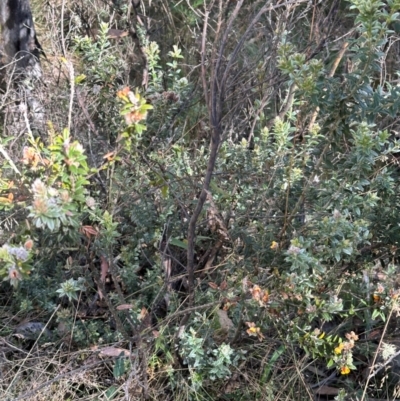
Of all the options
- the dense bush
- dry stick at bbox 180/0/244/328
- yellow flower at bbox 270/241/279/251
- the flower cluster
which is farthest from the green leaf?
the flower cluster

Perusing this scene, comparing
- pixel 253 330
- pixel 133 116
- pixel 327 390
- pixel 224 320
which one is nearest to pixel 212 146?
pixel 133 116

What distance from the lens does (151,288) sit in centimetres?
289

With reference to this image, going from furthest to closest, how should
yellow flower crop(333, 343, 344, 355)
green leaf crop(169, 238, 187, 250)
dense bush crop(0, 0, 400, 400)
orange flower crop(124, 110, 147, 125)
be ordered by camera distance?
green leaf crop(169, 238, 187, 250) → yellow flower crop(333, 343, 344, 355) → dense bush crop(0, 0, 400, 400) → orange flower crop(124, 110, 147, 125)

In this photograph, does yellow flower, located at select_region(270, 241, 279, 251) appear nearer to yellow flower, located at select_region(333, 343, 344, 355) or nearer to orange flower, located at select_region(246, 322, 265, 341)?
orange flower, located at select_region(246, 322, 265, 341)

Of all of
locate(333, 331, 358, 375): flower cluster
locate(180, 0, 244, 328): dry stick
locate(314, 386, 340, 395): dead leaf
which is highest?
locate(180, 0, 244, 328): dry stick

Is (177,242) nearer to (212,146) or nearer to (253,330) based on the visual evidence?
(253,330)

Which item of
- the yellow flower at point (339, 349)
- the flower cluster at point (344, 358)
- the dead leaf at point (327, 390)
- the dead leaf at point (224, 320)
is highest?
the yellow flower at point (339, 349)

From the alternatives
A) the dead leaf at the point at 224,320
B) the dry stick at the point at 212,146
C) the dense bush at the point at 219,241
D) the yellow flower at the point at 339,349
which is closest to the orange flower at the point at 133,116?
the dense bush at the point at 219,241

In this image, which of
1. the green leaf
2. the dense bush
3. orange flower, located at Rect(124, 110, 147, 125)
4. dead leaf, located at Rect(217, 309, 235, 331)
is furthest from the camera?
the green leaf

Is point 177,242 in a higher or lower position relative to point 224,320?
higher

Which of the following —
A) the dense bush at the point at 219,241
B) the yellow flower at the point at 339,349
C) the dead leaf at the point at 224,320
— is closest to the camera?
the dense bush at the point at 219,241

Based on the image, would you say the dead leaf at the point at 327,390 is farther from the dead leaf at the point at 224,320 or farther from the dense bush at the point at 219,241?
the dead leaf at the point at 224,320

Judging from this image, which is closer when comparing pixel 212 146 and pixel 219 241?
pixel 212 146

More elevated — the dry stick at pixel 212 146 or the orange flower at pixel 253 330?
the dry stick at pixel 212 146
